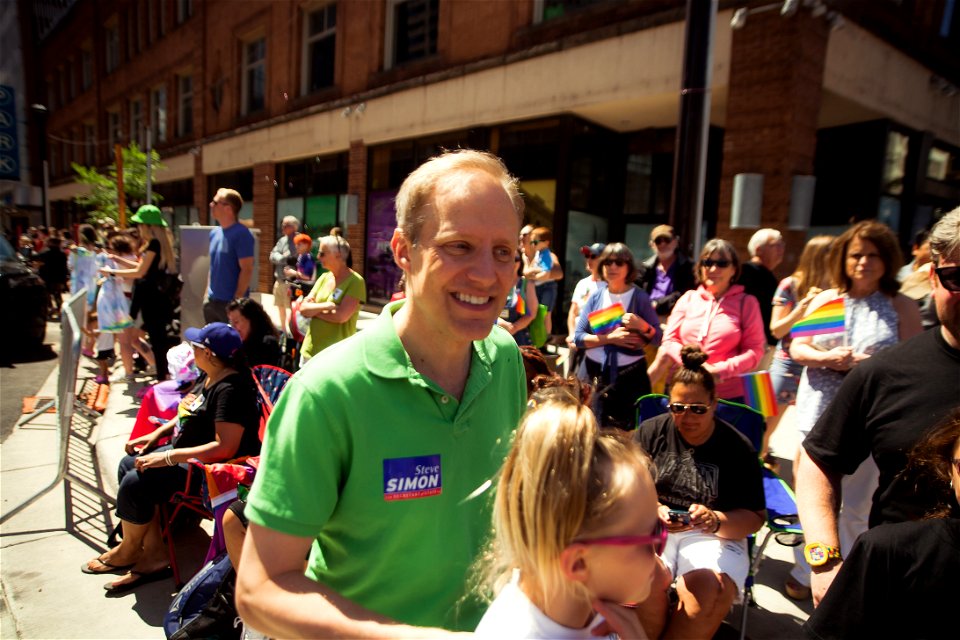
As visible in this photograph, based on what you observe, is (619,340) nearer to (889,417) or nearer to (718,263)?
(718,263)

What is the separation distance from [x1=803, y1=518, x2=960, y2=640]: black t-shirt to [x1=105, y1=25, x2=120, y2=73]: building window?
105 ft

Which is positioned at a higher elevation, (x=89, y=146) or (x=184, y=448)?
(x=89, y=146)

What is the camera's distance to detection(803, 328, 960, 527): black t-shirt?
5.29 feet

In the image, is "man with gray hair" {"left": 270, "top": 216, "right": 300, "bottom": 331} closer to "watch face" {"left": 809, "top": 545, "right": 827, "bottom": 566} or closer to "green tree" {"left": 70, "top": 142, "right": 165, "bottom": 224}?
"watch face" {"left": 809, "top": 545, "right": 827, "bottom": 566}

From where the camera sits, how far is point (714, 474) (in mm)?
2623

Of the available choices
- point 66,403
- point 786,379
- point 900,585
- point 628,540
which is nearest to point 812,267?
point 786,379

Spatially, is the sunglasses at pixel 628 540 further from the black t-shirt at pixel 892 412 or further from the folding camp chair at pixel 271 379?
the folding camp chair at pixel 271 379

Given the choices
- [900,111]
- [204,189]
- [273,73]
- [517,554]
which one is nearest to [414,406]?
[517,554]

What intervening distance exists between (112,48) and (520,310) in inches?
1203

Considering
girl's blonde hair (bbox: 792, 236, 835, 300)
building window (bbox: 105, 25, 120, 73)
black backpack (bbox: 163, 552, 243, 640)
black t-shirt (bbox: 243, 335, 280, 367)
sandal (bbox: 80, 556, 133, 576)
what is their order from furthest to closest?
building window (bbox: 105, 25, 120, 73) < black t-shirt (bbox: 243, 335, 280, 367) < girl's blonde hair (bbox: 792, 236, 835, 300) < sandal (bbox: 80, 556, 133, 576) < black backpack (bbox: 163, 552, 243, 640)

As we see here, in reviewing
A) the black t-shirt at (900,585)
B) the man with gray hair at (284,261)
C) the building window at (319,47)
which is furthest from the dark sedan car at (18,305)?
the black t-shirt at (900,585)

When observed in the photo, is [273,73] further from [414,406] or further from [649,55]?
[414,406]

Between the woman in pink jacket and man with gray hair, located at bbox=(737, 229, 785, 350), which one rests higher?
man with gray hair, located at bbox=(737, 229, 785, 350)

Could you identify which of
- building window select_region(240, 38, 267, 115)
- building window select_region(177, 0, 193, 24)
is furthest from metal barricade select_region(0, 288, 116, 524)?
building window select_region(177, 0, 193, 24)
